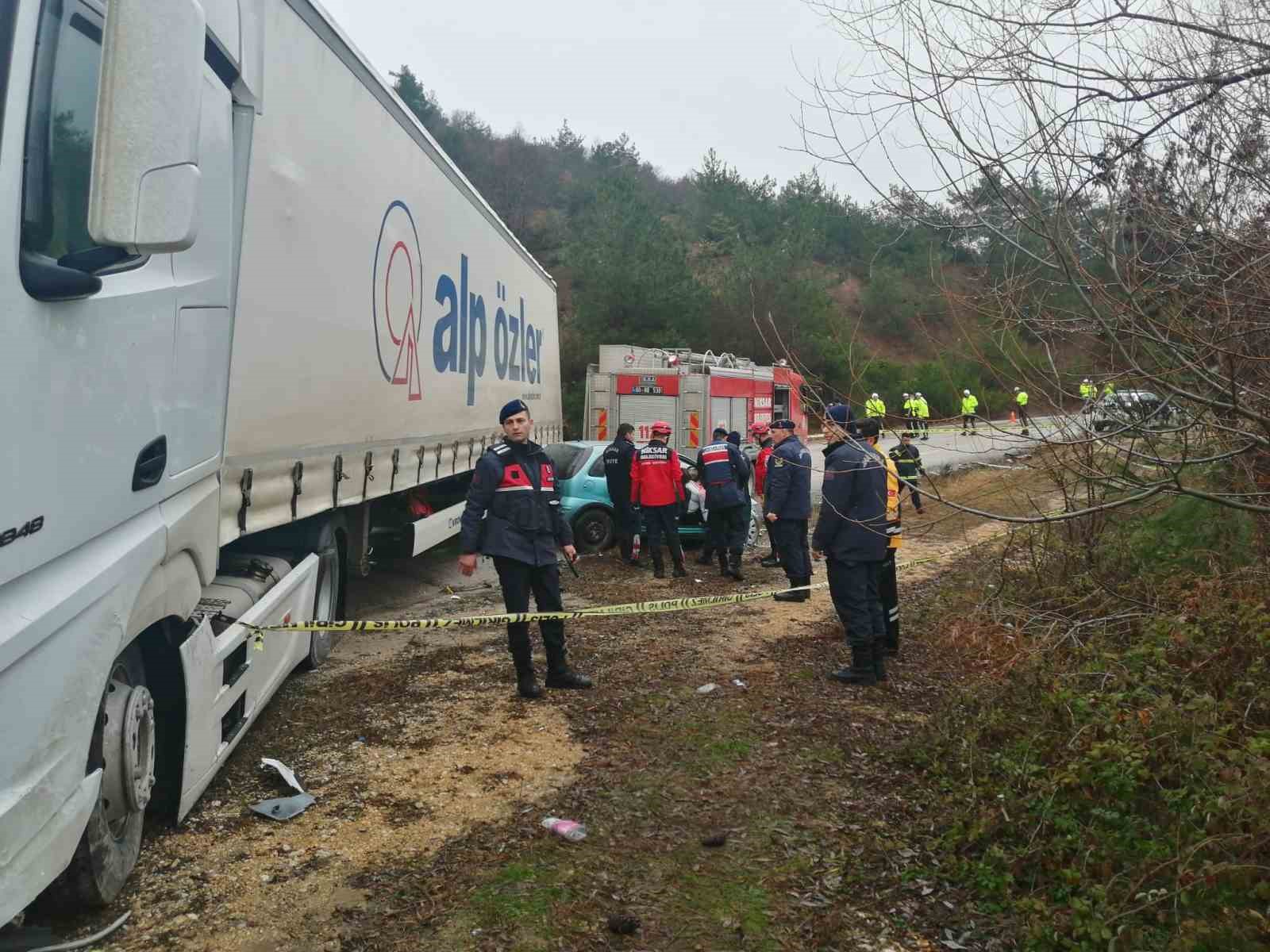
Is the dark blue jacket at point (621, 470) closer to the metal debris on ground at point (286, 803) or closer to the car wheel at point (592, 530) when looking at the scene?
the car wheel at point (592, 530)

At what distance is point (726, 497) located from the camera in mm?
10656

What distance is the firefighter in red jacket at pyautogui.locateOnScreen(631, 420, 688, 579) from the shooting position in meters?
10.6

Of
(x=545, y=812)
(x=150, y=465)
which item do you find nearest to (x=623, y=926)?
(x=545, y=812)

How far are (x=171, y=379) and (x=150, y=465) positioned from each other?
0.35 meters

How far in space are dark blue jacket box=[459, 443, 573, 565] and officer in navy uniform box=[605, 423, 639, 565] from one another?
193 inches

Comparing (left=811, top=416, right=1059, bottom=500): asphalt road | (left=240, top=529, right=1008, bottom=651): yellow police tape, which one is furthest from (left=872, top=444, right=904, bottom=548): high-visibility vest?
(left=240, top=529, right=1008, bottom=651): yellow police tape

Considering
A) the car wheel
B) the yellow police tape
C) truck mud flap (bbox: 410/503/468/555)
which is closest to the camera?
the yellow police tape

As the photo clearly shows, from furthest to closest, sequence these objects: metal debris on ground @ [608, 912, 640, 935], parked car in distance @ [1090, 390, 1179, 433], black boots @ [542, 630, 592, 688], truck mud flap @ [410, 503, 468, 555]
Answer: truck mud flap @ [410, 503, 468, 555]
black boots @ [542, 630, 592, 688]
parked car in distance @ [1090, 390, 1179, 433]
metal debris on ground @ [608, 912, 640, 935]

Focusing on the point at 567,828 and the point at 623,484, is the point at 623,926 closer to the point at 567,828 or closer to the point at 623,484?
the point at 567,828

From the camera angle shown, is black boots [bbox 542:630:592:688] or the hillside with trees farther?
black boots [bbox 542:630:592:688]

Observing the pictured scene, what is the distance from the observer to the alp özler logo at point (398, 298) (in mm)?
6785

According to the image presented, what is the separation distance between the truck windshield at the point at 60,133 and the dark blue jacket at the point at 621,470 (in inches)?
323

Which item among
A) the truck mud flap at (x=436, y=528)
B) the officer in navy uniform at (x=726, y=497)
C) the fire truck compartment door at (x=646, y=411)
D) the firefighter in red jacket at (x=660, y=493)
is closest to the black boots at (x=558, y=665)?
the truck mud flap at (x=436, y=528)

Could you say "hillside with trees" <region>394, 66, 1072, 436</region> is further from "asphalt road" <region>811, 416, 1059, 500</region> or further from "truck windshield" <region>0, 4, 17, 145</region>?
"truck windshield" <region>0, 4, 17, 145</region>
